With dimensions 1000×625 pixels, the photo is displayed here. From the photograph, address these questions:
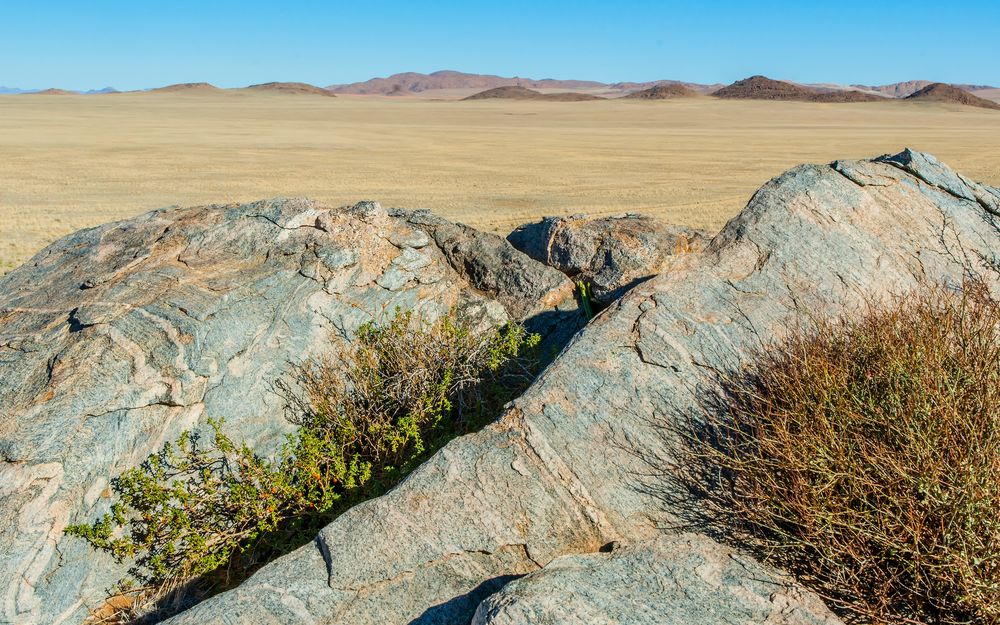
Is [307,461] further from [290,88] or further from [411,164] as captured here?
[290,88]

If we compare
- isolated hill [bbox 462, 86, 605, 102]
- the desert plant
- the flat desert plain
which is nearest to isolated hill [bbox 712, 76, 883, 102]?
isolated hill [bbox 462, 86, 605, 102]

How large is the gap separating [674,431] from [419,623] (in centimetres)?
163

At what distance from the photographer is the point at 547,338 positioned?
573cm

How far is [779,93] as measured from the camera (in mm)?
110875

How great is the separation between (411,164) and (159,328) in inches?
1007

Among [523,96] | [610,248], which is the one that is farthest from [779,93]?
[610,248]

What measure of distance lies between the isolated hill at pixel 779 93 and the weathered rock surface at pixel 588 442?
11196 cm

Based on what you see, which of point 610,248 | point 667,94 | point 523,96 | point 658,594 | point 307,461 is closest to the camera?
point 658,594

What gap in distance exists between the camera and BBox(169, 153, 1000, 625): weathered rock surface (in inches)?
133

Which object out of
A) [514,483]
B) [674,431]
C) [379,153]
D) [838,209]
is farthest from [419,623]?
[379,153]

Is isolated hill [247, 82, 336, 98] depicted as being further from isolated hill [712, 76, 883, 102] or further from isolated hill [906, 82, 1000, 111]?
isolated hill [906, 82, 1000, 111]

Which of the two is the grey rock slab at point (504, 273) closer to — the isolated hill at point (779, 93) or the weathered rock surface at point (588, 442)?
the weathered rock surface at point (588, 442)

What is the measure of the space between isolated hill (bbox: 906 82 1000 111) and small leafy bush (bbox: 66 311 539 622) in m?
111

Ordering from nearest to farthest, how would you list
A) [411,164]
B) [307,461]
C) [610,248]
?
[307,461], [610,248], [411,164]
